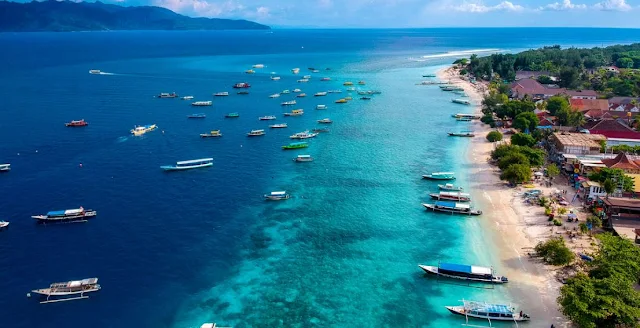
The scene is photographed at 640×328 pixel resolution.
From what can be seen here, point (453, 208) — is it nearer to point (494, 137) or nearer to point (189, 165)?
point (494, 137)

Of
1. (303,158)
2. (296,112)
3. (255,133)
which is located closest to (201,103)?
(296,112)

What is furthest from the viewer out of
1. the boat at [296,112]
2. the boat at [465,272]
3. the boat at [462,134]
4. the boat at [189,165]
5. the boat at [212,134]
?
the boat at [296,112]

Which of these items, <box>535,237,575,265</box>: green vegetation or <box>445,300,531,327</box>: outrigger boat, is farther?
<box>535,237,575,265</box>: green vegetation

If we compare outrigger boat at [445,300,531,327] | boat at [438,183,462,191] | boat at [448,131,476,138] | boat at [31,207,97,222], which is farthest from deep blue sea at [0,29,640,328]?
boat at [448,131,476,138]

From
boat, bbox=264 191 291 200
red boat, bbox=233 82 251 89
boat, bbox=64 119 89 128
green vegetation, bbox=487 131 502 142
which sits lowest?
boat, bbox=264 191 291 200

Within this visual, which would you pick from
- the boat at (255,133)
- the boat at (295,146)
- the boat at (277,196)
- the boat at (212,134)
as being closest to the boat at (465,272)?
the boat at (277,196)

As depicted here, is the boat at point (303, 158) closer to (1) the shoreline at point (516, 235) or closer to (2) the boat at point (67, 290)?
(1) the shoreline at point (516, 235)

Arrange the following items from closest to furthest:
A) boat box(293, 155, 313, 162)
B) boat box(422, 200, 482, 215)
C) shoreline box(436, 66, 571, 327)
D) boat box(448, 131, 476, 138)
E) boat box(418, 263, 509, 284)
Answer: shoreline box(436, 66, 571, 327)
boat box(418, 263, 509, 284)
boat box(422, 200, 482, 215)
boat box(293, 155, 313, 162)
boat box(448, 131, 476, 138)

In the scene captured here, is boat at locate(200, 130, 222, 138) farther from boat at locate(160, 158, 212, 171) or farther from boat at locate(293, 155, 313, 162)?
boat at locate(293, 155, 313, 162)
